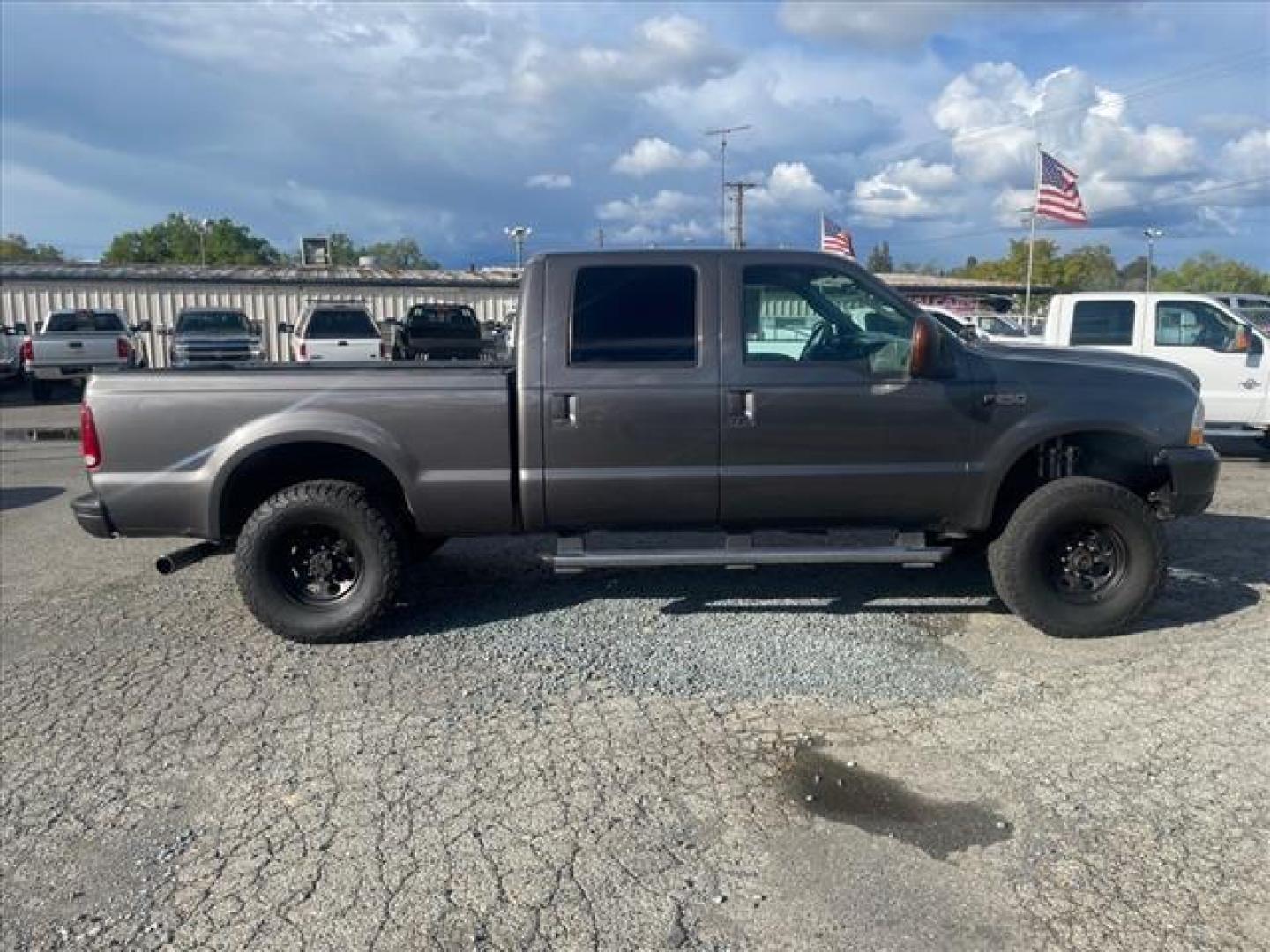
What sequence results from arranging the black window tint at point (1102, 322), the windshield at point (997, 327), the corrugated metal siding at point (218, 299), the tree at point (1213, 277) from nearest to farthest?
the black window tint at point (1102, 322)
the windshield at point (997, 327)
the corrugated metal siding at point (218, 299)
the tree at point (1213, 277)

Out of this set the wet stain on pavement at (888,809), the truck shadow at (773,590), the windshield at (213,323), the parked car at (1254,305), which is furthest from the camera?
the parked car at (1254,305)

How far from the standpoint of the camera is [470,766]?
3854 mm

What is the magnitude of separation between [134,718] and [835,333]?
391 cm

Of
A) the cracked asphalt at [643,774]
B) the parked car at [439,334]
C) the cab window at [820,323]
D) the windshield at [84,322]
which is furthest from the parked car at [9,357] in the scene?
the cab window at [820,323]

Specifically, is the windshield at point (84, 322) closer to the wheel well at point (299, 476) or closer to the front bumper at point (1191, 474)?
the wheel well at point (299, 476)

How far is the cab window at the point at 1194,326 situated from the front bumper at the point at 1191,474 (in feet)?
22.9

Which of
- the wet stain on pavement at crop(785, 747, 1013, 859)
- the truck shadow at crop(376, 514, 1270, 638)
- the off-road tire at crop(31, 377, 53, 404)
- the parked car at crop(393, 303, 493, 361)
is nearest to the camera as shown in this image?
the wet stain on pavement at crop(785, 747, 1013, 859)

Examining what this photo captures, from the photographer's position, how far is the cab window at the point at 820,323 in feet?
16.7

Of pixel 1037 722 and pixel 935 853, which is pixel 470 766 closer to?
pixel 935 853

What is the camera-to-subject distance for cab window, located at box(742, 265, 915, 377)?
5090 millimetres

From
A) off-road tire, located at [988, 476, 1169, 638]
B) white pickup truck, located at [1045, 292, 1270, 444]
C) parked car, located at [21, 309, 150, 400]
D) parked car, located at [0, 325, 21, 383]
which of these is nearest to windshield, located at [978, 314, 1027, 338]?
white pickup truck, located at [1045, 292, 1270, 444]

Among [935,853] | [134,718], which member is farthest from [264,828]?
[935,853]

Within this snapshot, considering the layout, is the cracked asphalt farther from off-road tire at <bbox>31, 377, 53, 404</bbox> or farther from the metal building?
the metal building

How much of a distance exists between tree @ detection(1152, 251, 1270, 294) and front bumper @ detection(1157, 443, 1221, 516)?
81.1m
